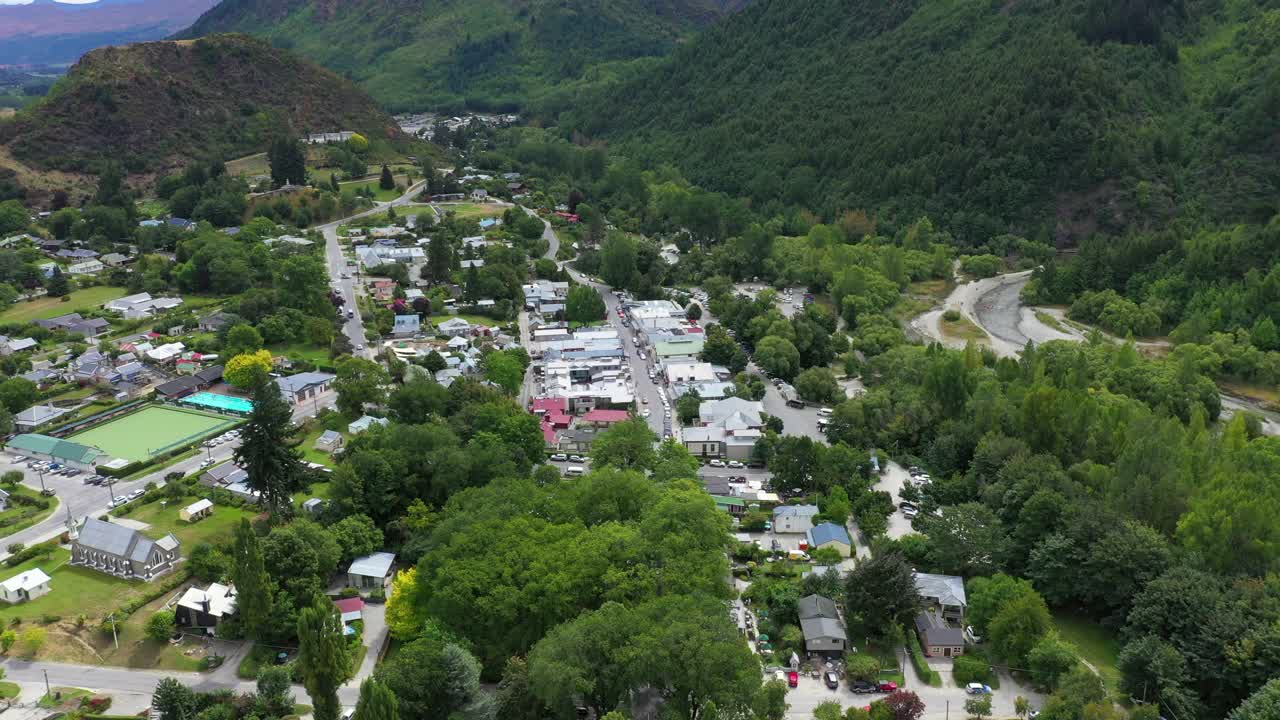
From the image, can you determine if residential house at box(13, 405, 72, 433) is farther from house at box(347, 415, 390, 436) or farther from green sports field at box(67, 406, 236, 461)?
house at box(347, 415, 390, 436)

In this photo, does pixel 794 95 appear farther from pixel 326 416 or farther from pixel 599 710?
pixel 599 710

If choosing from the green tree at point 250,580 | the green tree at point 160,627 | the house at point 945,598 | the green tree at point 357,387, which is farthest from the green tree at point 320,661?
the green tree at point 357,387

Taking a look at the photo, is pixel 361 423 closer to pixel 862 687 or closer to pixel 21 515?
pixel 21 515

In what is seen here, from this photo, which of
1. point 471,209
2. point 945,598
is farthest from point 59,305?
point 945,598

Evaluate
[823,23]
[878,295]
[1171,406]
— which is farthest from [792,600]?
[823,23]

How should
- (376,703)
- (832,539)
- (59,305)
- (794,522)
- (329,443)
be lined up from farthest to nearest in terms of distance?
(59,305) → (329,443) → (794,522) → (832,539) → (376,703)
